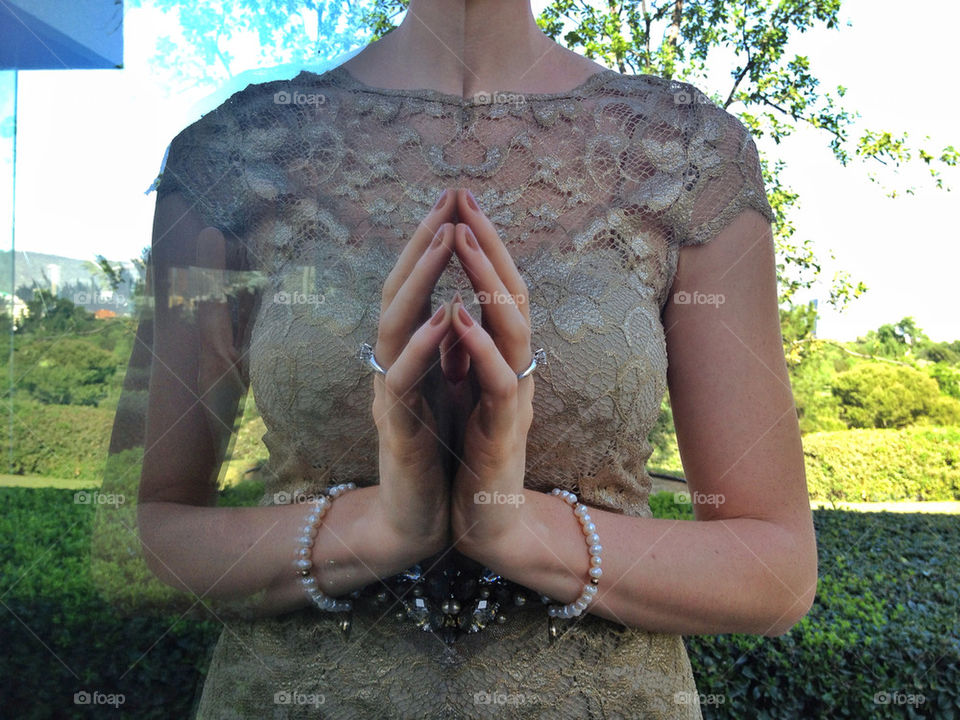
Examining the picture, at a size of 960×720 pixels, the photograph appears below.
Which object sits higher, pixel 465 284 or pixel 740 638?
pixel 465 284

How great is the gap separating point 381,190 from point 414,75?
9.7 inches

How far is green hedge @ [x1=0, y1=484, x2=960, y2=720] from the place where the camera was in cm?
86

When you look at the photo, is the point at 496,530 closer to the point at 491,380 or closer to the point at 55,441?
the point at 491,380

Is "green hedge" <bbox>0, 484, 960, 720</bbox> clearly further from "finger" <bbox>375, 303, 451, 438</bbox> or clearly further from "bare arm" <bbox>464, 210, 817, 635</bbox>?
"bare arm" <bbox>464, 210, 817, 635</bbox>

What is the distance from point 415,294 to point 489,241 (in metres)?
0.09

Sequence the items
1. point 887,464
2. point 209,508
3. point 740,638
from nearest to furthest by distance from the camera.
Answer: point 209,508, point 740,638, point 887,464

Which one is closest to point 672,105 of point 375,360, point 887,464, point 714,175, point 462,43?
point 714,175

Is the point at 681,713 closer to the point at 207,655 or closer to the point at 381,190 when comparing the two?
the point at 207,655

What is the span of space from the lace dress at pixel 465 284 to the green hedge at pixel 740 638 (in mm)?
118

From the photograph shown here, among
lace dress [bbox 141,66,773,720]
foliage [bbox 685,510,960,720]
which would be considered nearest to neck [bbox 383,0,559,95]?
lace dress [bbox 141,66,773,720]

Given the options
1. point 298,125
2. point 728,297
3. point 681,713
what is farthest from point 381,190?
point 681,713

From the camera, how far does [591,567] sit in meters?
1.09

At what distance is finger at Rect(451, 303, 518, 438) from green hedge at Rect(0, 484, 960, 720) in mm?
415

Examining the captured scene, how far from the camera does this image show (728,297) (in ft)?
4.39
